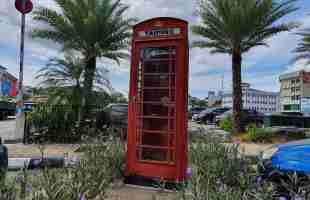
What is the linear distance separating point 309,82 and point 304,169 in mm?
30236

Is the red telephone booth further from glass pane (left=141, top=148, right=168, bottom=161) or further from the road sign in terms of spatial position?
the road sign

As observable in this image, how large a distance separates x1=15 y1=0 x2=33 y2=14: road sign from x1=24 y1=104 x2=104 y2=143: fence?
149 inches

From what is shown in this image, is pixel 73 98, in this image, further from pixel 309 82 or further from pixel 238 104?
pixel 309 82

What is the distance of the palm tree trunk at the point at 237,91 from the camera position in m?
15.0

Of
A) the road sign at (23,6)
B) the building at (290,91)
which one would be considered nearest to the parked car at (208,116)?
the road sign at (23,6)

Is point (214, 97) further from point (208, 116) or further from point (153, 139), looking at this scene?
point (153, 139)

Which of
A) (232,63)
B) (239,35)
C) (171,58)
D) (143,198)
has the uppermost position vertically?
(239,35)

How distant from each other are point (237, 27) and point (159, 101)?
10115 mm

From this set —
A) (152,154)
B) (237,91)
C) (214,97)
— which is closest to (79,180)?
(152,154)

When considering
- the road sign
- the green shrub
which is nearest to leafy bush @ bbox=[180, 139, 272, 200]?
the green shrub

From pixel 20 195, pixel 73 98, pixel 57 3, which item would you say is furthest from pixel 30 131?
pixel 20 195

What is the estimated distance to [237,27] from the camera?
13.8 meters

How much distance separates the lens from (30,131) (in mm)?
10922

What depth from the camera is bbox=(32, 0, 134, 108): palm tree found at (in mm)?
12938
